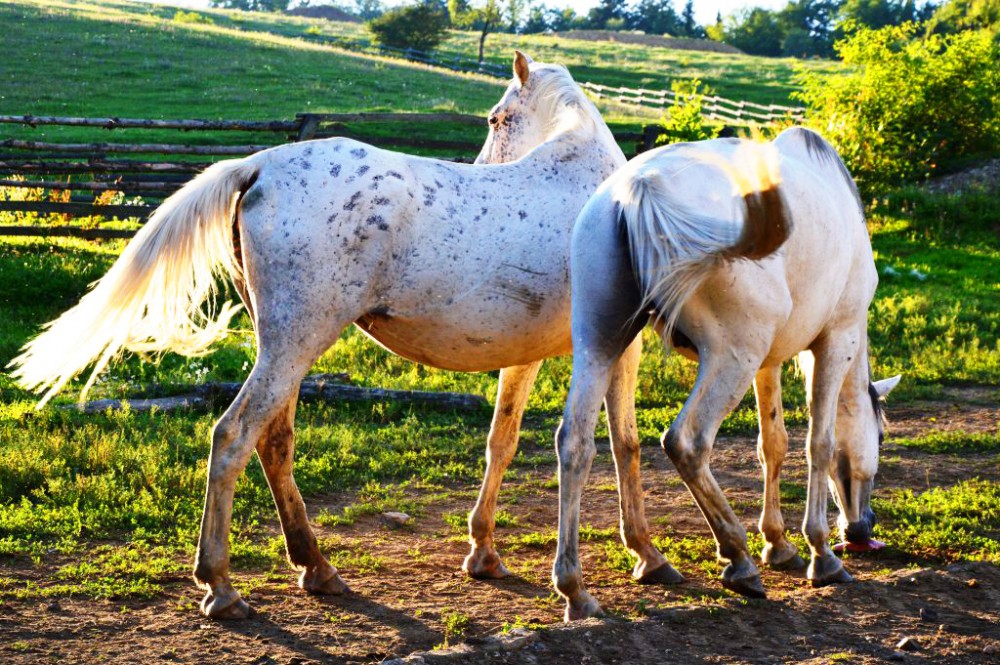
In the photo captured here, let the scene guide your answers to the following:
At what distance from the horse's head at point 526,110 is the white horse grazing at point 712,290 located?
4.54ft

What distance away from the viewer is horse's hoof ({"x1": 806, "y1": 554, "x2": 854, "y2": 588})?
503cm

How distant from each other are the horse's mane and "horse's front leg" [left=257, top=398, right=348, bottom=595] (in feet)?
6.51

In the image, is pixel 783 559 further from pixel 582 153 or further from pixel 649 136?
pixel 649 136

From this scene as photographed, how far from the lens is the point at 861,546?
557cm

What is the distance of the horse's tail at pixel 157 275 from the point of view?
189 inches

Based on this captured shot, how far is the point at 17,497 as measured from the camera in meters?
5.93

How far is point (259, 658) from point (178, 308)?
1678 mm

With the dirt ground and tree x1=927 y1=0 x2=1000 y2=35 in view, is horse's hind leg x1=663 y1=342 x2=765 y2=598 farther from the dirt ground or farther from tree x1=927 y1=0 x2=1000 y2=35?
tree x1=927 y1=0 x2=1000 y2=35

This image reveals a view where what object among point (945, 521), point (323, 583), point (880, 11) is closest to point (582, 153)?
point (323, 583)

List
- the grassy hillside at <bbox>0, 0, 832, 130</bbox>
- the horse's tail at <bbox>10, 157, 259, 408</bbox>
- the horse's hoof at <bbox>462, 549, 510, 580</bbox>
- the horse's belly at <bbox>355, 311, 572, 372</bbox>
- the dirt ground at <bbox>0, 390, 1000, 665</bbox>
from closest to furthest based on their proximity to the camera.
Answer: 1. the dirt ground at <bbox>0, 390, 1000, 665</bbox>
2. the horse's tail at <bbox>10, 157, 259, 408</bbox>
3. the horse's belly at <bbox>355, 311, 572, 372</bbox>
4. the horse's hoof at <bbox>462, 549, 510, 580</bbox>
5. the grassy hillside at <bbox>0, 0, 832, 130</bbox>

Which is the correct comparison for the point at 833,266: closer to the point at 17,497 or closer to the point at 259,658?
the point at 259,658

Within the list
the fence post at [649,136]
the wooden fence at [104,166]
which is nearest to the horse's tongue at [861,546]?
the wooden fence at [104,166]

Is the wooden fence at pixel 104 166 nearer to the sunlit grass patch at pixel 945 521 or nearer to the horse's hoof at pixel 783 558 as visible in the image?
the sunlit grass patch at pixel 945 521

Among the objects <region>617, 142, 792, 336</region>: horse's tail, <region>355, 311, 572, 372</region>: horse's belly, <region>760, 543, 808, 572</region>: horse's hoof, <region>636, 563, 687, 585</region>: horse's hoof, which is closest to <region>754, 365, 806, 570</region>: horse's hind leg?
<region>760, 543, 808, 572</region>: horse's hoof
